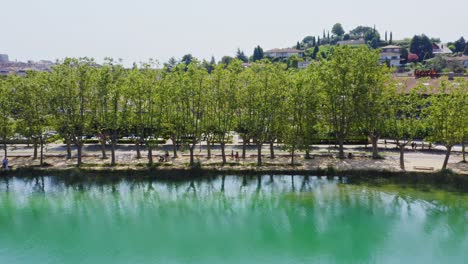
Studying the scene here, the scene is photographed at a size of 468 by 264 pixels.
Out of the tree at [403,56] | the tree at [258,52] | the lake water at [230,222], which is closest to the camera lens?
the lake water at [230,222]

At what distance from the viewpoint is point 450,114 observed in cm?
3688

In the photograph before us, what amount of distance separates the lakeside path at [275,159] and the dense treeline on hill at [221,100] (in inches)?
65.1

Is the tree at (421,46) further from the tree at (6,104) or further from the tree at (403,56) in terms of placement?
the tree at (6,104)

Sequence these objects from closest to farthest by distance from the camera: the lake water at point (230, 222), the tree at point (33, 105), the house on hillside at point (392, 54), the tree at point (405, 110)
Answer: the lake water at point (230, 222) → the tree at point (405, 110) → the tree at point (33, 105) → the house on hillside at point (392, 54)

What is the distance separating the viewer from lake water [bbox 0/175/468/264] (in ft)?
82.5

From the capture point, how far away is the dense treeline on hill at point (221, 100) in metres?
40.0

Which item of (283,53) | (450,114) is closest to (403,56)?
(283,53)

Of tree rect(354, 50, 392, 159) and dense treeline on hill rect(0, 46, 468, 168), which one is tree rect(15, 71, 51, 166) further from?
tree rect(354, 50, 392, 159)

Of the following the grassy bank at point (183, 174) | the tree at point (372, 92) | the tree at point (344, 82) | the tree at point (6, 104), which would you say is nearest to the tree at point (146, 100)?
the grassy bank at point (183, 174)

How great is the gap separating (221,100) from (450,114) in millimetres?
23681

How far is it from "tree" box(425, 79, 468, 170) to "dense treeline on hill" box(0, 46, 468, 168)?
133 centimetres

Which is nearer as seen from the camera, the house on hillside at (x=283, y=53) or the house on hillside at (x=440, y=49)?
the house on hillside at (x=440, y=49)

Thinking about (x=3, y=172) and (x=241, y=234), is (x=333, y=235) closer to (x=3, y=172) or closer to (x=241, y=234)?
(x=241, y=234)

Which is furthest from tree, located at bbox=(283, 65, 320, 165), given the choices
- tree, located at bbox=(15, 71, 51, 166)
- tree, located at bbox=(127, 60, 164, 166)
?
tree, located at bbox=(15, 71, 51, 166)
